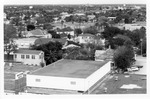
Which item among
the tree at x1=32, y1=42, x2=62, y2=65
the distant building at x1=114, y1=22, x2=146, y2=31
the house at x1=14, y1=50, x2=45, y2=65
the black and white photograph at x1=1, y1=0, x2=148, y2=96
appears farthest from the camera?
the distant building at x1=114, y1=22, x2=146, y2=31

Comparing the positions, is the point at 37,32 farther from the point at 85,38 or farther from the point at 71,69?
the point at 71,69

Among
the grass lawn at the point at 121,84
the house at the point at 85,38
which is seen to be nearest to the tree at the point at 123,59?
the grass lawn at the point at 121,84

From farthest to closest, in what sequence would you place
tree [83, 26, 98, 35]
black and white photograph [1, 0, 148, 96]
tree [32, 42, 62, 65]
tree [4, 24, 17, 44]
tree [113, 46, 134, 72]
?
tree [83, 26, 98, 35] → tree [4, 24, 17, 44] → tree [32, 42, 62, 65] → tree [113, 46, 134, 72] → black and white photograph [1, 0, 148, 96]

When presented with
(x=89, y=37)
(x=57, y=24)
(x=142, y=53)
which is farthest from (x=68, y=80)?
(x=57, y=24)

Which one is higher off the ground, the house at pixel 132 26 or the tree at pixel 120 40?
the house at pixel 132 26

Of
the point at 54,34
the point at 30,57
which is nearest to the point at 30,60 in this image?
the point at 30,57

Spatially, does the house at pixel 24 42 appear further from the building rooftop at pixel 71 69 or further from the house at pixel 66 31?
the building rooftop at pixel 71 69

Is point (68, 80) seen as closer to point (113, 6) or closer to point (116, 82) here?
point (116, 82)

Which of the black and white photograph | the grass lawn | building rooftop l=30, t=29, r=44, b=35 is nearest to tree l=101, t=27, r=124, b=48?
the black and white photograph

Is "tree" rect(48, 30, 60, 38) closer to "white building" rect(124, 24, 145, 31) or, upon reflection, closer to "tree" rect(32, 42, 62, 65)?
"tree" rect(32, 42, 62, 65)
